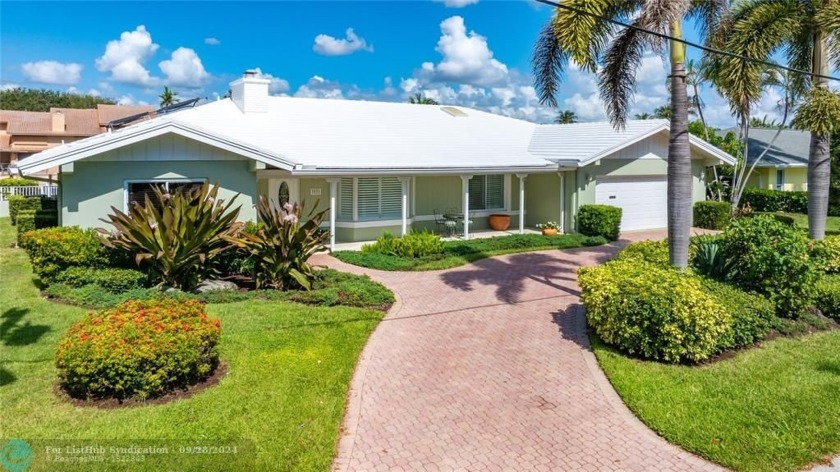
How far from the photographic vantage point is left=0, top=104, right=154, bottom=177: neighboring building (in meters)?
52.9

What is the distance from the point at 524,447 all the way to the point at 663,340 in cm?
338

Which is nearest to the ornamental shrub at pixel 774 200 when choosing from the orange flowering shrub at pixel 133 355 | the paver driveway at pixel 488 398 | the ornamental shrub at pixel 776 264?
the ornamental shrub at pixel 776 264

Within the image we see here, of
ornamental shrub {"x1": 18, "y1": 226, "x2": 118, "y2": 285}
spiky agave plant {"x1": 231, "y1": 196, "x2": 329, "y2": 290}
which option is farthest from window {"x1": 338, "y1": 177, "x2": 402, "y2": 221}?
ornamental shrub {"x1": 18, "y1": 226, "x2": 118, "y2": 285}

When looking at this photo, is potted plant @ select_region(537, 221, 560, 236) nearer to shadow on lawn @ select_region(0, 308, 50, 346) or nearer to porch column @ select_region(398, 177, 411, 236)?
porch column @ select_region(398, 177, 411, 236)

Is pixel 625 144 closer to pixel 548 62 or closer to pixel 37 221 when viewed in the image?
pixel 548 62

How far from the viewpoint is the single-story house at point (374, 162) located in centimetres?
1363

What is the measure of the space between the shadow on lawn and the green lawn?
0.6 inches

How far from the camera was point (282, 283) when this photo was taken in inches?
485

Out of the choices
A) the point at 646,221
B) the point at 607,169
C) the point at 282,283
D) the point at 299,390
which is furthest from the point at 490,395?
the point at 646,221

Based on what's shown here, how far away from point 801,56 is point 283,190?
50.7 feet

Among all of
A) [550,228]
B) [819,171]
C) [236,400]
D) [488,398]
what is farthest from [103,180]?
[819,171]

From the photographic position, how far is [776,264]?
380 inches

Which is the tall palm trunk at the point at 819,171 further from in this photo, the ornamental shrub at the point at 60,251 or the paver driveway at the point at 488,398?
the ornamental shrub at the point at 60,251

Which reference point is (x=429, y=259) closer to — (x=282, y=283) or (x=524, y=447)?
(x=282, y=283)
